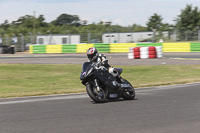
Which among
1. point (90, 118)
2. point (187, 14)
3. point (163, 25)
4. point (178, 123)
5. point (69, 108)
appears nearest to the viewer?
point (178, 123)

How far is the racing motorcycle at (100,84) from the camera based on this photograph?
7996 mm

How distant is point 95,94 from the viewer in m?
8.09

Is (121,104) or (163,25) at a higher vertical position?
(163,25)

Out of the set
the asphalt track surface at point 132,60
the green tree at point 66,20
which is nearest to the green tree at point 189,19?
the asphalt track surface at point 132,60

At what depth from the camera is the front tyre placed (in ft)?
26.2

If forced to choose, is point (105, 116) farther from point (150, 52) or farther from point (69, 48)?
point (69, 48)

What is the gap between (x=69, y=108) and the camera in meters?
7.55

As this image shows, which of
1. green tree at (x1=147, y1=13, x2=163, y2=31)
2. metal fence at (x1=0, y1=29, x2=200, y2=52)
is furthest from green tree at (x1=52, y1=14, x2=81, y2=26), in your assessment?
metal fence at (x1=0, y1=29, x2=200, y2=52)

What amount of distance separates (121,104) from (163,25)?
272 ft

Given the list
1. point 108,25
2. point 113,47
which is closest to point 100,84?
point 113,47

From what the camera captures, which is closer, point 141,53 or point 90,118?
point 90,118

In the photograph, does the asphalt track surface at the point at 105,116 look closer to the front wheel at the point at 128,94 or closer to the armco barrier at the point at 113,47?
the front wheel at the point at 128,94

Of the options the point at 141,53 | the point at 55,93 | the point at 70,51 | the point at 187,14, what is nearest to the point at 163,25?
the point at 187,14

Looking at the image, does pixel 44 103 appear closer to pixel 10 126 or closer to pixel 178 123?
pixel 10 126
